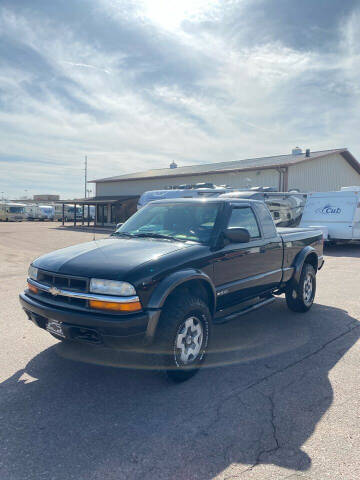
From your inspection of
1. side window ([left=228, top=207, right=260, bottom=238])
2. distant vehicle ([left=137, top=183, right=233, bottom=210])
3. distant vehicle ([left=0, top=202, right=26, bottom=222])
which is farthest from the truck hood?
distant vehicle ([left=0, top=202, right=26, bottom=222])

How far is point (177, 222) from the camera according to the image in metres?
4.62

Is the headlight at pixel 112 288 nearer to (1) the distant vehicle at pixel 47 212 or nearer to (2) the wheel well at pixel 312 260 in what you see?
(2) the wheel well at pixel 312 260

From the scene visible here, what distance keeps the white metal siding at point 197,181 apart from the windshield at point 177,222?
60.6ft

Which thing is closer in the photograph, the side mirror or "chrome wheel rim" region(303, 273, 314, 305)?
the side mirror

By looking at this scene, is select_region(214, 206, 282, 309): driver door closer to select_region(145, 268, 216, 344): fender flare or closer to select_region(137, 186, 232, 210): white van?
select_region(145, 268, 216, 344): fender flare

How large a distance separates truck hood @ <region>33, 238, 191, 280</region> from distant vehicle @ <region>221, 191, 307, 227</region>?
10.3 m

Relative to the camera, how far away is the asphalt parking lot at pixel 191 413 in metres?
2.50

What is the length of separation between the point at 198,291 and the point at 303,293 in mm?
2791

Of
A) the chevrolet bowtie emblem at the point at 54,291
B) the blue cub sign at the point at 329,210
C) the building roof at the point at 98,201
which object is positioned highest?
the building roof at the point at 98,201

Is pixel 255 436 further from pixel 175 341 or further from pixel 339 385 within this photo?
pixel 339 385

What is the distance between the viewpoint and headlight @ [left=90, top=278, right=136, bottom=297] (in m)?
3.28

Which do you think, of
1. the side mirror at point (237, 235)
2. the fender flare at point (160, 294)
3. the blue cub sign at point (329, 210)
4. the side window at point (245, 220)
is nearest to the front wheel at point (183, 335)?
the fender flare at point (160, 294)

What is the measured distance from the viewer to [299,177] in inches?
987

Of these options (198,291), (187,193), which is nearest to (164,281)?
(198,291)
